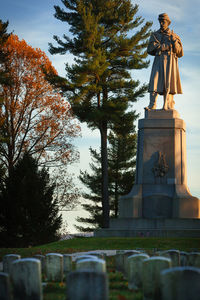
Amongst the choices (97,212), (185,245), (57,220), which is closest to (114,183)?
(97,212)

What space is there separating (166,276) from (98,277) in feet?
2.68

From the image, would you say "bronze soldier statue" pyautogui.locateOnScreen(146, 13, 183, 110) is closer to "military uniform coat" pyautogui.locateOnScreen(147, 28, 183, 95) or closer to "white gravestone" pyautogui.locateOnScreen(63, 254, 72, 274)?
"military uniform coat" pyautogui.locateOnScreen(147, 28, 183, 95)

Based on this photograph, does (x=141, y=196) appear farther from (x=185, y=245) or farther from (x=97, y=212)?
(x=97, y=212)

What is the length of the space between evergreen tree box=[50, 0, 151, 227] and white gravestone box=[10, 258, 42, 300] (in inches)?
761

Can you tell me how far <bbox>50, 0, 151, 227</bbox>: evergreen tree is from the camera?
88.9ft

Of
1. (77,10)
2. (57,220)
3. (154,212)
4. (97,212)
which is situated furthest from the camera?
(97,212)

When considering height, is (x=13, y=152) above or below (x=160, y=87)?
below

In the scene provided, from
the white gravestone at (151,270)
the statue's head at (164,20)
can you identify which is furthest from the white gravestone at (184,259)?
the statue's head at (164,20)

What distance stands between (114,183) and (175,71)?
43.0 ft

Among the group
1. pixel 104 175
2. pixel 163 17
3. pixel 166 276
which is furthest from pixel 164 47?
pixel 166 276

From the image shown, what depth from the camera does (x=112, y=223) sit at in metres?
20.7

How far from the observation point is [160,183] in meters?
21.0

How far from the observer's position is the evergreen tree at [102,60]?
27.1 metres

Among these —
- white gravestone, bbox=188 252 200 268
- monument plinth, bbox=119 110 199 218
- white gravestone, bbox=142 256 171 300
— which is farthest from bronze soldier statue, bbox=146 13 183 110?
white gravestone, bbox=142 256 171 300
